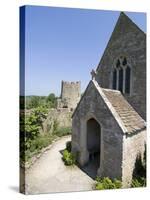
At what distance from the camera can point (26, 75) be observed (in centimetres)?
474

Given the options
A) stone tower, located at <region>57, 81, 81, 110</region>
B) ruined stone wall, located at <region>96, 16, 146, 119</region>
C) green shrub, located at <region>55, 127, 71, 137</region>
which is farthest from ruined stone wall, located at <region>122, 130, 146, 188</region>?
stone tower, located at <region>57, 81, 81, 110</region>

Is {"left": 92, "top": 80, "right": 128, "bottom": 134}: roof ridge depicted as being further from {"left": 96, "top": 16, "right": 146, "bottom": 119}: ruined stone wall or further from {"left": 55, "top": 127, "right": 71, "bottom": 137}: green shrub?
{"left": 55, "top": 127, "right": 71, "bottom": 137}: green shrub

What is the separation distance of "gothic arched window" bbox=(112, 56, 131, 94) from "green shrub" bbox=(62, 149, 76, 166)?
1.72 meters

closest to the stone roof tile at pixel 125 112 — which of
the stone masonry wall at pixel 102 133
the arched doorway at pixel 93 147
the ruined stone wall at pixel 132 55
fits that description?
the ruined stone wall at pixel 132 55

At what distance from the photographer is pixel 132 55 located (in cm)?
588

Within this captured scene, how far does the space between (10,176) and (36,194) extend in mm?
574

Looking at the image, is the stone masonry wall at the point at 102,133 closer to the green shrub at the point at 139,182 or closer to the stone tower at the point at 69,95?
the stone tower at the point at 69,95

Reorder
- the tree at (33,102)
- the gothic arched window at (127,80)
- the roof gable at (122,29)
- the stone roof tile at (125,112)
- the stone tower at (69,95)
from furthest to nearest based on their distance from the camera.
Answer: the gothic arched window at (127,80)
the roof gable at (122,29)
the stone roof tile at (125,112)
the stone tower at (69,95)
the tree at (33,102)

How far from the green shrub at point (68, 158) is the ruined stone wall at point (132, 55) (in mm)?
1590

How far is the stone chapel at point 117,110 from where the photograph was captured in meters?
5.32

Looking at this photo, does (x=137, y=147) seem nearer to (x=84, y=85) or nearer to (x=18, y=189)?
(x=84, y=85)

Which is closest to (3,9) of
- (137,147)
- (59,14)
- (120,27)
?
(59,14)

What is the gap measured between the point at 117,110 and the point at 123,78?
86cm

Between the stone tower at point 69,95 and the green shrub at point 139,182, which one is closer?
the stone tower at point 69,95
